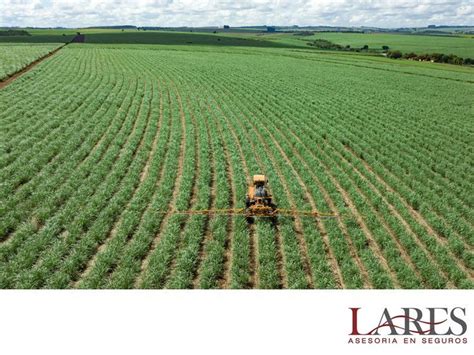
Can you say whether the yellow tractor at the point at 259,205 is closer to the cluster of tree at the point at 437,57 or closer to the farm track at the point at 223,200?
the farm track at the point at 223,200

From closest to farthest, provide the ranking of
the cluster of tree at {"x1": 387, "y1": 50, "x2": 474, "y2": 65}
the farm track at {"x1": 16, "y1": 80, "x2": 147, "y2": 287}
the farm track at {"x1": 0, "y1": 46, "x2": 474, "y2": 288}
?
the farm track at {"x1": 16, "y1": 80, "x2": 147, "y2": 287} → the farm track at {"x1": 0, "y1": 46, "x2": 474, "y2": 288} → the cluster of tree at {"x1": 387, "y1": 50, "x2": 474, "y2": 65}

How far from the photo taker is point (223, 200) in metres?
14.4

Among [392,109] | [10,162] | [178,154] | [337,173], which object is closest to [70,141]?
[10,162]

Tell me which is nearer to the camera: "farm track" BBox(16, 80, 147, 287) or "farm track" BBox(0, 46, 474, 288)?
"farm track" BBox(16, 80, 147, 287)

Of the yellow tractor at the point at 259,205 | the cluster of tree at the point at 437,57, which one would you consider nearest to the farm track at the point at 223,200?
the yellow tractor at the point at 259,205

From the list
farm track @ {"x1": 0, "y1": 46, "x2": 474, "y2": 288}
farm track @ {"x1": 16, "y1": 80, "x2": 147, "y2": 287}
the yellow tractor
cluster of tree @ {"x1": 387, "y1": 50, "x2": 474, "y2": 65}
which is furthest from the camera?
cluster of tree @ {"x1": 387, "y1": 50, "x2": 474, "y2": 65}

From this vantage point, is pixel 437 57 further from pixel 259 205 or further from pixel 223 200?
pixel 259 205

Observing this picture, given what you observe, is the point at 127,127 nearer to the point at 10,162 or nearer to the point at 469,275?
the point at 10,162

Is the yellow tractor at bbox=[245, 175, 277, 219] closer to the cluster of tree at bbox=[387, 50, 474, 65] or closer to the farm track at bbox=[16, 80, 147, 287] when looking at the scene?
the farm track at bbox=[16, 80, 147, 287]

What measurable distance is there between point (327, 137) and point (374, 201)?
31.0 feet

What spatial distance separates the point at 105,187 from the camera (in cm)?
1513

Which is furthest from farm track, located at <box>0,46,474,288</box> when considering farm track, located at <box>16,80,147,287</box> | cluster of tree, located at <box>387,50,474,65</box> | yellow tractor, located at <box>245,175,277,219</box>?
cluster of tree, located at <box>387,50,474,65</box>

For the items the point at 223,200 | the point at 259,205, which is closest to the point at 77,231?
the point at 223,200

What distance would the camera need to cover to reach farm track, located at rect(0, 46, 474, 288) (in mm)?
10379
